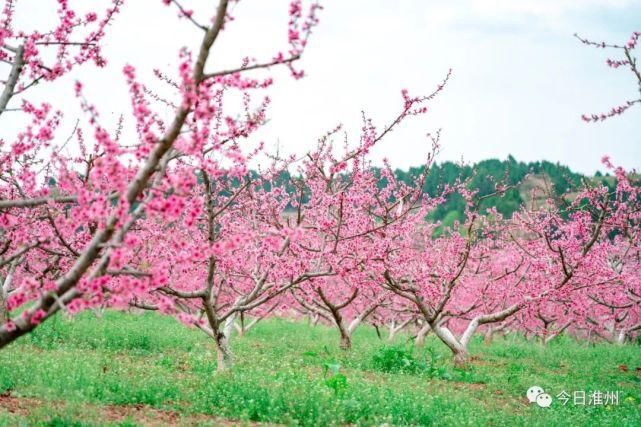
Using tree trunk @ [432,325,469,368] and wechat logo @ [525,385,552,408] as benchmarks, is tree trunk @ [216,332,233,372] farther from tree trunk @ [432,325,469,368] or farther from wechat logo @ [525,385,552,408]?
Answer: tree trunk @ [432,325,469,368]

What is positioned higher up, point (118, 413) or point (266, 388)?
point (266, 388)

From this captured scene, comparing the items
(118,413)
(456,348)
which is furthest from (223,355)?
(456,348)

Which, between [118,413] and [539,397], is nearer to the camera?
[118,413]

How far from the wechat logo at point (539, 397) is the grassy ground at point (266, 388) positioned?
0.17 meters

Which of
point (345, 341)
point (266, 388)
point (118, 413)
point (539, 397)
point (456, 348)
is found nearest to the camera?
point (118, 413)

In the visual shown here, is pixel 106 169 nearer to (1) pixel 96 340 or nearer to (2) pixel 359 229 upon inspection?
(2) pixel 359 229

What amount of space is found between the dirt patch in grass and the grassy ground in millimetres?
18

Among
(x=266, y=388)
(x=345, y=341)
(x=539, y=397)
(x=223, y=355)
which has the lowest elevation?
(x=345, y=341)

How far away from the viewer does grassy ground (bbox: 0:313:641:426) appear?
26.4 feet

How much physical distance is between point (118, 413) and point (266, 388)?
236cm

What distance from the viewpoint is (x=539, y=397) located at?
11.4m

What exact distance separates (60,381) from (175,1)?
643 centimetres

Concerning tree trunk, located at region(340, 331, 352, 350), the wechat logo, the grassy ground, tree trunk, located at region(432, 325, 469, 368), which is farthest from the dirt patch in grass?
tree trunk, located at region(340, 331, 352, 350)

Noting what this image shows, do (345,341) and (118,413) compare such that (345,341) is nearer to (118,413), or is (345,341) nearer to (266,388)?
(266,388)
